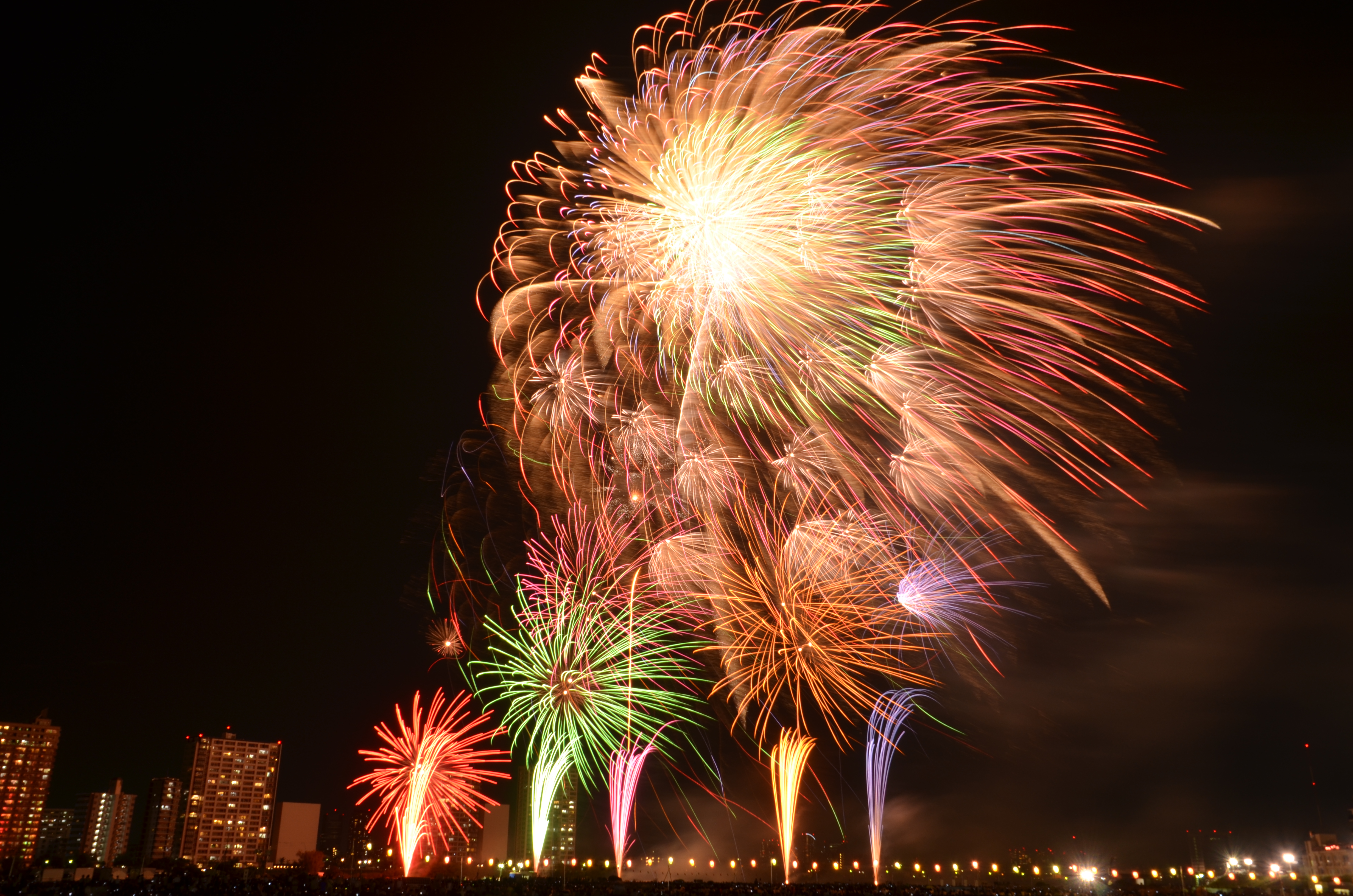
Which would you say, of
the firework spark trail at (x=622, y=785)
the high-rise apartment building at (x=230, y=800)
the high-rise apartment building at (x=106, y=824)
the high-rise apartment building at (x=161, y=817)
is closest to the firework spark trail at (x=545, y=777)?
the firework spark trail at (x=622, y=785)

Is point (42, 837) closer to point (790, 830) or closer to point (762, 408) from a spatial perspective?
point (790, 830)

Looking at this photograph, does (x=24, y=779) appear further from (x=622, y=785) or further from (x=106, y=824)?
(x=622, y=785)

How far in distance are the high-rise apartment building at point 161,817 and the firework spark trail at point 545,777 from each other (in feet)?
330

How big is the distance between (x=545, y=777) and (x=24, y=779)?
8169 centimetres

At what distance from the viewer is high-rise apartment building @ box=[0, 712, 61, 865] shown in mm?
82188

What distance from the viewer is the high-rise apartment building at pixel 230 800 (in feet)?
310

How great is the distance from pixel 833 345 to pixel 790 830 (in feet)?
69.6

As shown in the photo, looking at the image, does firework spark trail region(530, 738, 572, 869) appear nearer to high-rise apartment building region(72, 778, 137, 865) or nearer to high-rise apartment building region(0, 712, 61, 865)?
high-rise apartment building region(0, 712, 61, 865)

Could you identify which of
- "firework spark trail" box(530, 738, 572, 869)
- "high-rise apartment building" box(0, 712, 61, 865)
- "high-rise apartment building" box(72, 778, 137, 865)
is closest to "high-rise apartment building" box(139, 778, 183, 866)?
"high-rise apartment building" box(72, 778, 137, 865)

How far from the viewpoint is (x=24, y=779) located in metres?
84.2

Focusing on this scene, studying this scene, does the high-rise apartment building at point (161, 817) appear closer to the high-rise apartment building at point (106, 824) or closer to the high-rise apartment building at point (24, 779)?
the high-rise apartment building at point (106, 824)

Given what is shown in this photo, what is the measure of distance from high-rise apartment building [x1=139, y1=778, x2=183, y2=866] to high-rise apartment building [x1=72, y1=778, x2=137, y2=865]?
794cm

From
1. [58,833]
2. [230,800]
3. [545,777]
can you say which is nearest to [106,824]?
[58,833]

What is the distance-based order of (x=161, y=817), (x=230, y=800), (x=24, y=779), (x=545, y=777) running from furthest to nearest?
(x=161, y=817) < (x=230, y=800) < (x=24, y=779) < (x=545, y=777)
